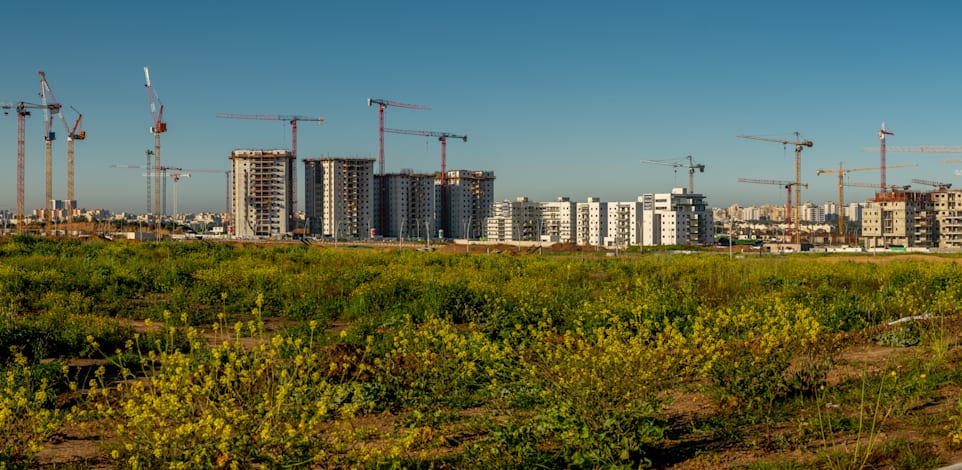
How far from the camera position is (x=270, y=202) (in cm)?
15938

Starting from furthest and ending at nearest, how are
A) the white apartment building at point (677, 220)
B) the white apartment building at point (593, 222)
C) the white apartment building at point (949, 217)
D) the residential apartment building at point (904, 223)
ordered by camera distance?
the white apartment building at point (593, 222)
the residential apartment building at point (904, 223)
the white apartment building at point (949, 217)
the white apartment building at point (677, 220)

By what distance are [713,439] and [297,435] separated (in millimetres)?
3614

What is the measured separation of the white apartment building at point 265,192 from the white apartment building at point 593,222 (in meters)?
61.3

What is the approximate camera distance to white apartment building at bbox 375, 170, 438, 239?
169750 millimetres

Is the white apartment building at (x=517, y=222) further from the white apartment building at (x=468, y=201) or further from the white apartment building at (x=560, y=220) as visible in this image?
the white apartment building at (x=468, y=201)

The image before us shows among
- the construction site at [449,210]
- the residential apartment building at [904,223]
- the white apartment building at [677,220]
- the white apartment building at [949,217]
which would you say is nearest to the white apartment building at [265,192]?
the construction site at [449,210]

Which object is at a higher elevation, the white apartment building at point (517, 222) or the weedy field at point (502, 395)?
the white apartment building at point (517, 222)

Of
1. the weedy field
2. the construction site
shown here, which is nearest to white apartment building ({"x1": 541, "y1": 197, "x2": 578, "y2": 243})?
the construction site

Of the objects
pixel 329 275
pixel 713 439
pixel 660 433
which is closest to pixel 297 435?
pixel 660 433

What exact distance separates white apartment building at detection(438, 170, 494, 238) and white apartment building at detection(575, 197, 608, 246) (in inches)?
1444

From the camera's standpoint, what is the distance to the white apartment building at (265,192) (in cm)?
15938

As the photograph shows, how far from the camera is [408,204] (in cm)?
17225

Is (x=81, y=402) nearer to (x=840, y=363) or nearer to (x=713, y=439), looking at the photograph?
(x=713, y=439)

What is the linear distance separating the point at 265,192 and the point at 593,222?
69.9 m
